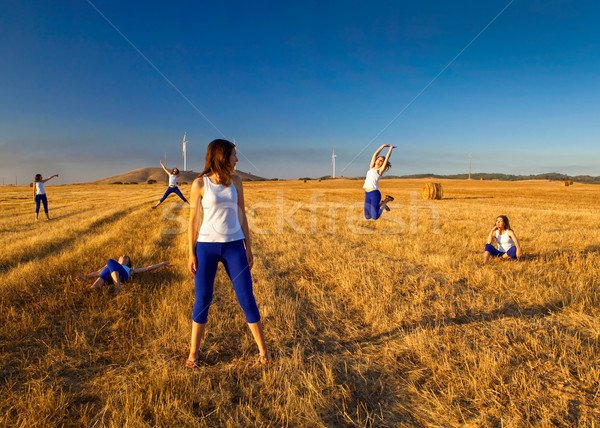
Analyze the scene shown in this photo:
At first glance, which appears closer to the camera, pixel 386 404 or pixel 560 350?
pixel 386 404

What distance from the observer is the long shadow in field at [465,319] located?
412 cm

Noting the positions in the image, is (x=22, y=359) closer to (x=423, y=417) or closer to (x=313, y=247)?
(x=423, y=417)

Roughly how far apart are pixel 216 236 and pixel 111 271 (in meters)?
3.24

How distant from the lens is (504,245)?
788cm

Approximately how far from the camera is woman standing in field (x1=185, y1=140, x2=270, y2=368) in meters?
3.44

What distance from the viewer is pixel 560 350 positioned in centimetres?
364

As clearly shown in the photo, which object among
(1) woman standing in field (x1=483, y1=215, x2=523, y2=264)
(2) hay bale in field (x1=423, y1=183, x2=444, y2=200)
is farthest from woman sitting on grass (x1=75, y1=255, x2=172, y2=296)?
(2) hay bale in field (x1=423, y1=183, x2=444, y2=200)

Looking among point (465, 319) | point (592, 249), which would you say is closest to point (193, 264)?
point (465, 319)

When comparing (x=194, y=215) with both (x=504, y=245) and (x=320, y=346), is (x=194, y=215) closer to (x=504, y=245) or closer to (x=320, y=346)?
(x=320, y=346)

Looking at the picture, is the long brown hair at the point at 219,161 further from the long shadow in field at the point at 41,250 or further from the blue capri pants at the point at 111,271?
the long shadow in field at the point at 41,250

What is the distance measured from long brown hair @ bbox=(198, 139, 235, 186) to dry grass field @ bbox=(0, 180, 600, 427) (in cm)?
199

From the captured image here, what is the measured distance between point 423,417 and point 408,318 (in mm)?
2001

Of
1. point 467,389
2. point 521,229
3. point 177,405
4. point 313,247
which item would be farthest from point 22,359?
point 521,229

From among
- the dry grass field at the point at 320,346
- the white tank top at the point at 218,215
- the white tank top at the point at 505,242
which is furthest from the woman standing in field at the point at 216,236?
the white tank top at the point at 505,242
